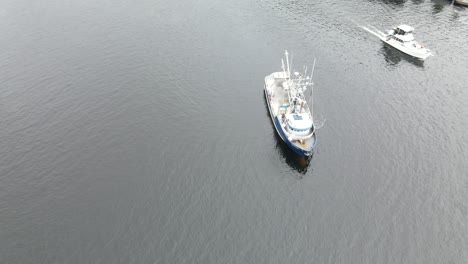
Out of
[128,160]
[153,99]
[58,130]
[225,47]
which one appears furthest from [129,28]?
[128,160]

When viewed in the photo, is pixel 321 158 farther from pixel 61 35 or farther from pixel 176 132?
pixel 61 35

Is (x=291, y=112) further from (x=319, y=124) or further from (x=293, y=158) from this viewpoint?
(x=293, y=158)

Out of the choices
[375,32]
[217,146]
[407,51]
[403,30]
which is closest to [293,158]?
[217,146]

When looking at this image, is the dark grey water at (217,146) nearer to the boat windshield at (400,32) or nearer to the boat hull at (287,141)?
the boat hull at (287,141)

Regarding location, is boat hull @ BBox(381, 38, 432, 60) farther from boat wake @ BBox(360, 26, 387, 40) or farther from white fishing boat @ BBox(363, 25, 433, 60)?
boat wake @ BBox(360, 26, 387, 40)

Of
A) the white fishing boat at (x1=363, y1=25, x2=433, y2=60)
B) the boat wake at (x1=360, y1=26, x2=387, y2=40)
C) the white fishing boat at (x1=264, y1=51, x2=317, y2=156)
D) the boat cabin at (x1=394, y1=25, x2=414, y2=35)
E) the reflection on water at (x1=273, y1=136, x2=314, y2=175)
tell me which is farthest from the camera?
the boat wake at (x1=360, y1=26, x2=387, y2=40)

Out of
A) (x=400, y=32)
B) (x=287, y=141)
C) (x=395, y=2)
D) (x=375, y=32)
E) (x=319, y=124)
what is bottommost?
(x=319, y=124)

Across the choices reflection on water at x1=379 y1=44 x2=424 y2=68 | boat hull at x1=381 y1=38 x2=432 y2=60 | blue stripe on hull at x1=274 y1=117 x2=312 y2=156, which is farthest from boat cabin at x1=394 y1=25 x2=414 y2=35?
blue stripe on hull at x1=274 y1=117 x2=312 y2=156
